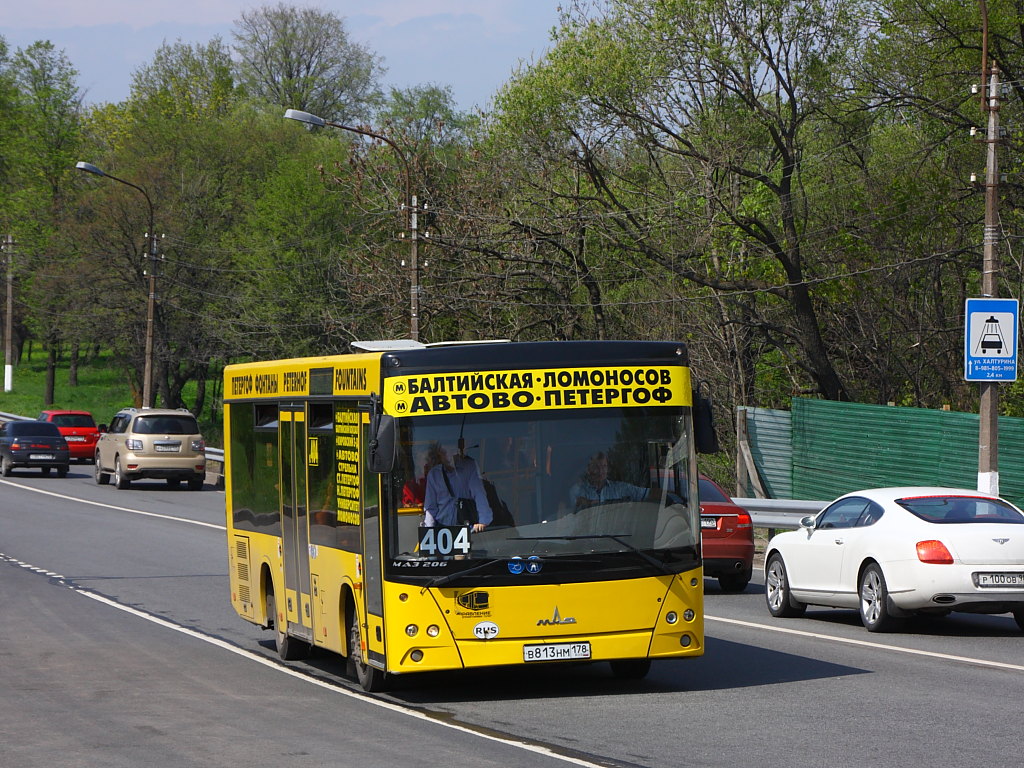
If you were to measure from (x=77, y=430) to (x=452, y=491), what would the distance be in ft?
147

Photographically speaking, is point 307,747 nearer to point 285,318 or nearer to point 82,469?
point 82,469

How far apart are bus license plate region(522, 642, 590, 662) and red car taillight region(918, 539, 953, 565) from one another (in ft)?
15.6

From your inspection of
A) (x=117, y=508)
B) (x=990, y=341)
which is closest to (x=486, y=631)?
(x=990, y=341)

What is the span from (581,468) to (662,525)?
27.4 inches

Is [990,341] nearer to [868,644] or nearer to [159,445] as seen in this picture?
[868,644]

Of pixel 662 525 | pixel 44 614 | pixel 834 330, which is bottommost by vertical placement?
pixel 44 614

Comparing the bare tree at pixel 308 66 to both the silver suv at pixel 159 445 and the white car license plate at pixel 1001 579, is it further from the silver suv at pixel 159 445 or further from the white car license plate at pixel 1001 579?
the white car license plate at pixel 1001 579

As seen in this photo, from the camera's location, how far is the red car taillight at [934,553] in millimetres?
13602

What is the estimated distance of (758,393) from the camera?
122 feet

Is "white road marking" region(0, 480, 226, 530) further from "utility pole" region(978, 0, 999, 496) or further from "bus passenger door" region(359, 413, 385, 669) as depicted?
"bus passenger door" region(359, 413, 385, 669)

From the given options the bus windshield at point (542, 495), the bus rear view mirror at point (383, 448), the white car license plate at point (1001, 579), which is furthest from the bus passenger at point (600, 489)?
the white car license plate at point (1001, 579)

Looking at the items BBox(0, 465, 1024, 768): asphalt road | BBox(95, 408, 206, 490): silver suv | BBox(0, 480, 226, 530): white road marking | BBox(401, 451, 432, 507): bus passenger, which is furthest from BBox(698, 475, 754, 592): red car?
BBox(95, 408, 206, 490): silver suv

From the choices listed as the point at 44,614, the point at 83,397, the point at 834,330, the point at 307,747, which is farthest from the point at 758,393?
the point at 83,397

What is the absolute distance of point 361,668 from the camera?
431 inches
